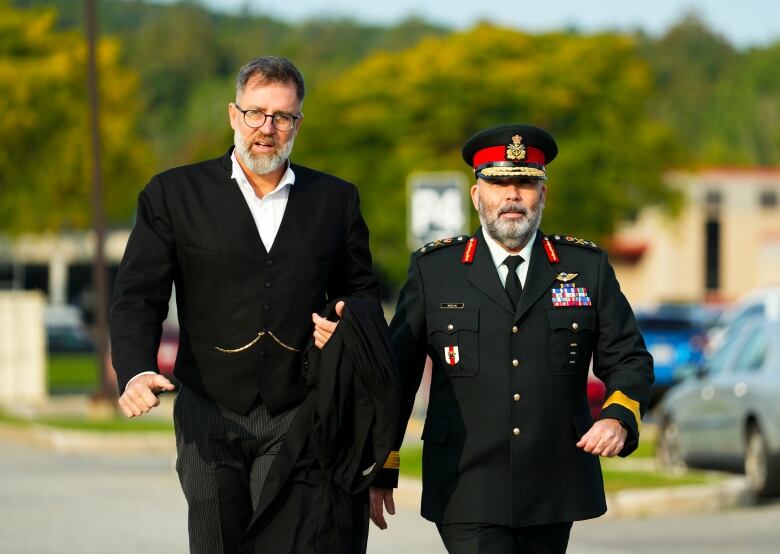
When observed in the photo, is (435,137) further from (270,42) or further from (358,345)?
(270,42)

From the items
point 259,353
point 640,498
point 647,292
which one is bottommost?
point 647,292

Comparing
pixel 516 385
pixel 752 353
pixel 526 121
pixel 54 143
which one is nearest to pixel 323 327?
pixel 516 385

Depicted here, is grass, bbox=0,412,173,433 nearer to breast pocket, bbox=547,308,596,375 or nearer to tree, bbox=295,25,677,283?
breast pocket, bbox=547,308,596,375

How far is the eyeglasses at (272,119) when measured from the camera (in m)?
5.77

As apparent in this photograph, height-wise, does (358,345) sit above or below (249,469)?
above

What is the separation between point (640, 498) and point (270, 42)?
17327 centimetres

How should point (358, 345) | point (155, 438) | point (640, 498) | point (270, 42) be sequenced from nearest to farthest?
point (358, 345)
point (640, 498)
point (155, 438)
point (270, 42)

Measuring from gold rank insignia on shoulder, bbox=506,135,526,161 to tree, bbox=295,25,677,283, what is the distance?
51261 mm

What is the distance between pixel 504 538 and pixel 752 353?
9152 millimetres

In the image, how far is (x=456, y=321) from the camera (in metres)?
5.98

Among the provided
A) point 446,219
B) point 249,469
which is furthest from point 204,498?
point 446,219

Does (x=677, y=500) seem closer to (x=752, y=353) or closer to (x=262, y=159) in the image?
(x=752, y=353)

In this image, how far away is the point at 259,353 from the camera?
5.74 meters

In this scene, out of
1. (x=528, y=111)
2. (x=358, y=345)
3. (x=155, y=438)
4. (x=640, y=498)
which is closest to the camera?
(x=358, y=345)
